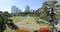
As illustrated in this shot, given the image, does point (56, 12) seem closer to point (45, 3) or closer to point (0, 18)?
point (45, 3)

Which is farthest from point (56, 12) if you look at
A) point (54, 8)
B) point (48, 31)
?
point (48, 31)

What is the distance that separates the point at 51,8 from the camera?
92.5 ft

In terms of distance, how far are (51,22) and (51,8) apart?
3100 mm

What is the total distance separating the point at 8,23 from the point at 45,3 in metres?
8.63

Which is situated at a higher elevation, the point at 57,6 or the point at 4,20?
the point at 57,6

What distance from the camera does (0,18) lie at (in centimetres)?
2459

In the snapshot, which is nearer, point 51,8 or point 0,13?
point 0,13

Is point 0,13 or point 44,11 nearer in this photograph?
point 0,13

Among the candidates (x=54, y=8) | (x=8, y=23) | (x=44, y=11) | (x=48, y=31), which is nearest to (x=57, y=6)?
(x=54, y=8)

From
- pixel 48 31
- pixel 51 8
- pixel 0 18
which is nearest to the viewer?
pixel 0 18

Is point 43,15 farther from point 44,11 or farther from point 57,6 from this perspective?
point 57,6

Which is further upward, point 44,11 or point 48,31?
point 44,11

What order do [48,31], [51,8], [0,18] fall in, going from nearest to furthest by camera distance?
[0,18] → [51,8] → [48,31]

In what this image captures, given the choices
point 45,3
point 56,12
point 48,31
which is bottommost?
point 48,31
